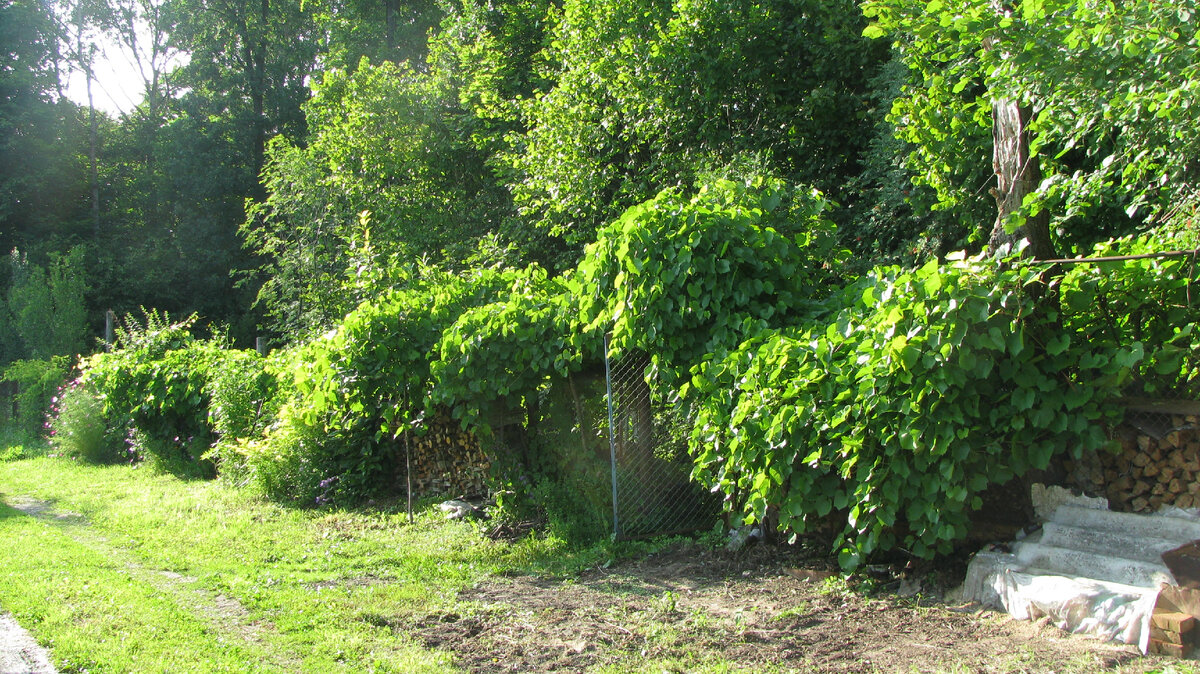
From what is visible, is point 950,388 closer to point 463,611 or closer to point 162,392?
point 463,611

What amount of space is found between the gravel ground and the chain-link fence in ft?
12.4

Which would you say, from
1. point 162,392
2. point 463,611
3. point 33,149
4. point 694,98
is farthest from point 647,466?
point 33,149

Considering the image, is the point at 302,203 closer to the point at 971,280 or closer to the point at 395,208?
the point at 395,208

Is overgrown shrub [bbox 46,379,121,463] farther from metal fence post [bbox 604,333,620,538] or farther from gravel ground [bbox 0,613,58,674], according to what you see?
metal fence post [bbox 604,333,620,538]

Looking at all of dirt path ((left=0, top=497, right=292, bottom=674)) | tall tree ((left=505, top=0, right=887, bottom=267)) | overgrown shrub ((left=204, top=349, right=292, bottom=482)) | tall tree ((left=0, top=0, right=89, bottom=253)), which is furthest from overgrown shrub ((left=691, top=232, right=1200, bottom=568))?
tall tree ((left=0, top=0, right=89, bottom=253))

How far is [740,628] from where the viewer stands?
15.2ft

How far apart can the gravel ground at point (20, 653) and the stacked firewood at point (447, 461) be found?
404 centimetres

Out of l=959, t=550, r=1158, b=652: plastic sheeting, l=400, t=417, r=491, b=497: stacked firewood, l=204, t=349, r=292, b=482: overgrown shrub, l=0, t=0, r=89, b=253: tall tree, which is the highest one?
l=0, t=0, r=89, b=253: tall tree

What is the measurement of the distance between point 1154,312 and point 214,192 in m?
32.7

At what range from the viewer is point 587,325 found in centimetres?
655

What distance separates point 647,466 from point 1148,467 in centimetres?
359

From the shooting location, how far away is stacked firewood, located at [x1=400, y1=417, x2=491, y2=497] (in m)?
8.77

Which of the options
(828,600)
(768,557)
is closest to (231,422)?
(768,557)

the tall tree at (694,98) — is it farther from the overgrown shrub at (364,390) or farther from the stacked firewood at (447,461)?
the stacked firewood at (447,461)
